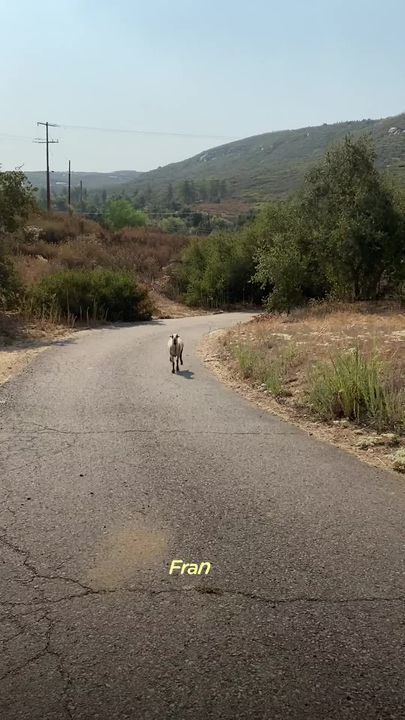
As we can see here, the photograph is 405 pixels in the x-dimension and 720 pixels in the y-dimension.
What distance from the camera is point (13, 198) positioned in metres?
22.2

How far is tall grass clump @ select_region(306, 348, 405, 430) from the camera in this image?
802cm

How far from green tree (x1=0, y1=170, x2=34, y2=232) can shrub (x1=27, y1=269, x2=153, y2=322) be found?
11.4 ft

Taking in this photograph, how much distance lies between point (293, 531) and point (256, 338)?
1260cm

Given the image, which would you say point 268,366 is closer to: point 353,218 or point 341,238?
point 341,238

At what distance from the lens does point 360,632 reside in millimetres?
3471

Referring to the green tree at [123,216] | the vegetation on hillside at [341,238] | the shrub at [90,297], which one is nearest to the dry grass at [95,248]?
the shrub at [90,297]

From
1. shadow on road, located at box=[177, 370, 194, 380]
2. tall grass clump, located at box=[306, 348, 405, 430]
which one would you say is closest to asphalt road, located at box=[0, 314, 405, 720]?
tall grass clump, located at box=[306, 348, 405, 430]

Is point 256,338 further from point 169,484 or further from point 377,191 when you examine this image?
point 377,191

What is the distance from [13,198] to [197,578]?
2093cm

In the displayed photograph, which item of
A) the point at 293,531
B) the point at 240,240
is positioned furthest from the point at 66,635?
the point at 240,240

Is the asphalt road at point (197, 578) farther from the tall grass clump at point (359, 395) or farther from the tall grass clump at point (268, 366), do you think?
the tall grass clump at point (268, 366)

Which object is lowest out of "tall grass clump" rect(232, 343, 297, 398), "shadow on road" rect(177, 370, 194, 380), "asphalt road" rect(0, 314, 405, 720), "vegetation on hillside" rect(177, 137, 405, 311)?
"shadow on road" rect(177, 370, 194, 380)

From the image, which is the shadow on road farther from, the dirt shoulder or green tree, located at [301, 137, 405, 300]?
green tree, located at [301, 137, 405, 300]

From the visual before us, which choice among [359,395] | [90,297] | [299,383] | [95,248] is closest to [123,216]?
[95,248]
